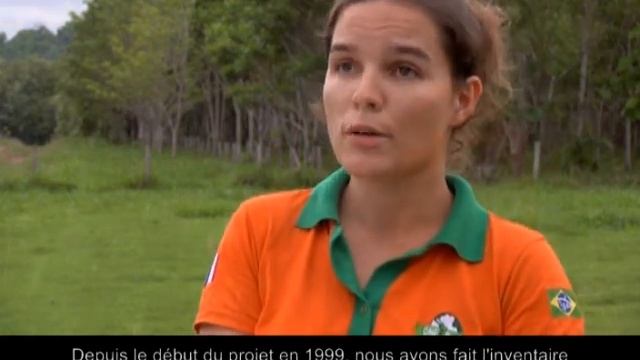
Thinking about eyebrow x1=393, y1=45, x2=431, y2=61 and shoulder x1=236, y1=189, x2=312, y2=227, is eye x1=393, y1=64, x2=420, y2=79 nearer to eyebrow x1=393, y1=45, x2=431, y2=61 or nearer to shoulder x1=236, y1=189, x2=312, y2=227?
eyebrow x1=393, y1=45, x2=431, y2=61

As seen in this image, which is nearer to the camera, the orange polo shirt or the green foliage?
the orange polo shirt

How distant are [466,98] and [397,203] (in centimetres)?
16

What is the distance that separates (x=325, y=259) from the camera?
127 centimetres

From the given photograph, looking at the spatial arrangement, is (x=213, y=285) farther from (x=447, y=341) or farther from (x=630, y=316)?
(x=630, y=316)

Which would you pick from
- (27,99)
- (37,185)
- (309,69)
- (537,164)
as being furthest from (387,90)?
(27,99)

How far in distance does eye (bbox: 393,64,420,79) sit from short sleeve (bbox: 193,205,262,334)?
25 centimetres

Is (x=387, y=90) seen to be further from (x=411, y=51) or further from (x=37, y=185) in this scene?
(x=37, y=185)

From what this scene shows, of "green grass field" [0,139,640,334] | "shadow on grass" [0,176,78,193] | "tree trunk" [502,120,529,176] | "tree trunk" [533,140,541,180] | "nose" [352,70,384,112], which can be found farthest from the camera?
"tree trunk" [502,120,529,176]

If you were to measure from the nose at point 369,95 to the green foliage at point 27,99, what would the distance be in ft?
89.6

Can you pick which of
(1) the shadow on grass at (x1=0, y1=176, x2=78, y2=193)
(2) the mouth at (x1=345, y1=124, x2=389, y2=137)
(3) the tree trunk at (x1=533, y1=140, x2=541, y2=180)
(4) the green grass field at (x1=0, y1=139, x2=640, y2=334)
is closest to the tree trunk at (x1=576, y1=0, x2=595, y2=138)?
(3) the tree trunk at (x1=533, y1=140, x2=541, y2=180)

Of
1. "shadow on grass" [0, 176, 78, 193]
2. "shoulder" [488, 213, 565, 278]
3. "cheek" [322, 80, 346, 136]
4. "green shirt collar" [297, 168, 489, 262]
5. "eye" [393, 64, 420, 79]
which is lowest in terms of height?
"shadow on grass" [0, 176, 78, 193]

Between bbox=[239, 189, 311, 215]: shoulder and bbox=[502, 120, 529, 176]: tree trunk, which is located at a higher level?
bbox=[239, 189, 311, 215]: shoulder

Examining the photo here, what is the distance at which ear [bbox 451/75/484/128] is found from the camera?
1325mm

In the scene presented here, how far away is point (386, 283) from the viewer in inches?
49.2
